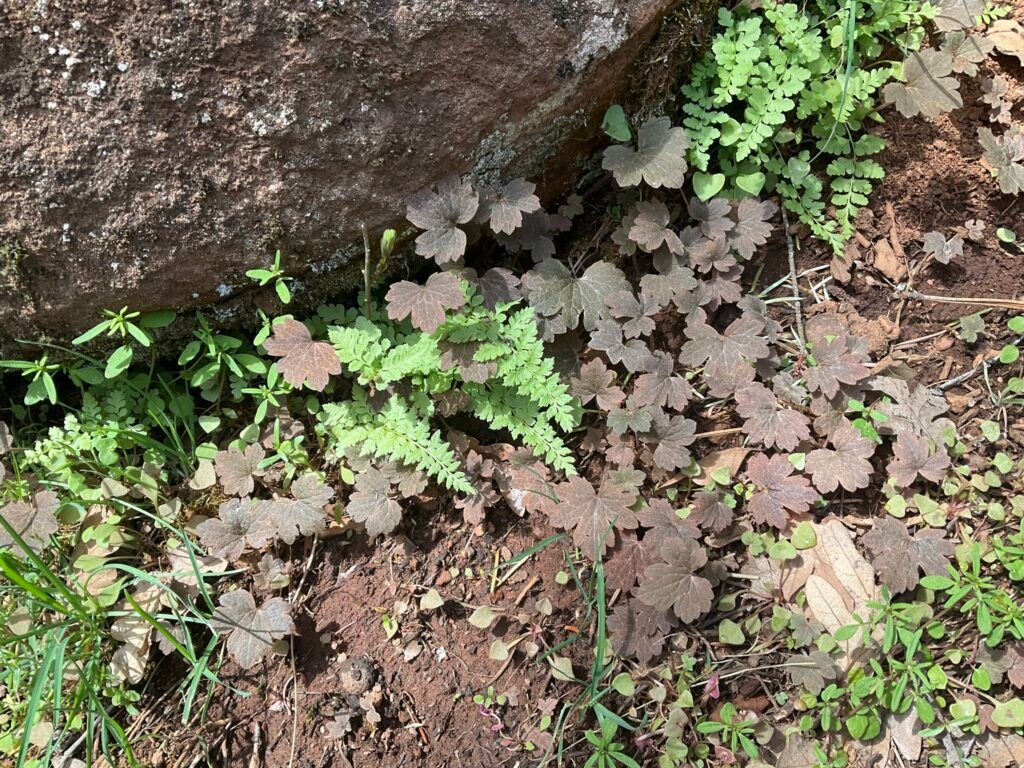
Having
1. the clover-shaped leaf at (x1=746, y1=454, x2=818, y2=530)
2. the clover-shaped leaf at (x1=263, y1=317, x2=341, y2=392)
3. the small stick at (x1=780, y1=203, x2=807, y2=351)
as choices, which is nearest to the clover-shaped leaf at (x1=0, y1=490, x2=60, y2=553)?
the clover-shaped leaf at (x1=263, y1=317, x2=341, y2=392)

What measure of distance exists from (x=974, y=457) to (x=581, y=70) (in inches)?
74.0

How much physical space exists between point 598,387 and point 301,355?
3.35ft

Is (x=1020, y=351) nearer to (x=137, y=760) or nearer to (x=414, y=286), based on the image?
(x=414, y=286)

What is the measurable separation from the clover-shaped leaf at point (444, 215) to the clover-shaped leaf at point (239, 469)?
0.94 m

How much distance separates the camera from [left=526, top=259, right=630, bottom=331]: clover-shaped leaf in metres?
2.60

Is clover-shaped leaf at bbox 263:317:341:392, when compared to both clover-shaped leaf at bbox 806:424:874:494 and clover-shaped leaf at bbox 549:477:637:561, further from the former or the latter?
clover-shaped leaf at bbox 806:424:874:494

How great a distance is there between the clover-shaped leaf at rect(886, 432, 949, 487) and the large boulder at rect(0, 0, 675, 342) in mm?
1551

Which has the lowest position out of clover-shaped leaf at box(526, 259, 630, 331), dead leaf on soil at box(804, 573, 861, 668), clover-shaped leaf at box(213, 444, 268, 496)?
dead leaf on soil at box(804, 573, 861, 668)

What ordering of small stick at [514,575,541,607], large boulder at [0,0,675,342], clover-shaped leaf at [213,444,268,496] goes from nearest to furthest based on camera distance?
1. large boulder at [0,0,675,342]
2. small stick at [514,575,541,607]
3. clover-shaped leaf at [213,444,268,496]

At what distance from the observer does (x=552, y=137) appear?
2557mm

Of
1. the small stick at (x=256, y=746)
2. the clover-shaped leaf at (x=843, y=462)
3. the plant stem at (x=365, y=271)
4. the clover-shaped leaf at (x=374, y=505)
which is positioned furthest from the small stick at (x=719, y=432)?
the small stick at (x=256, y=746)

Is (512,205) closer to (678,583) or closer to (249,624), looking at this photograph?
(678,583)

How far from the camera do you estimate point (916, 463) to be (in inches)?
96.7

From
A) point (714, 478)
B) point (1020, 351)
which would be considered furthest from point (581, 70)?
point (1020, 351)
